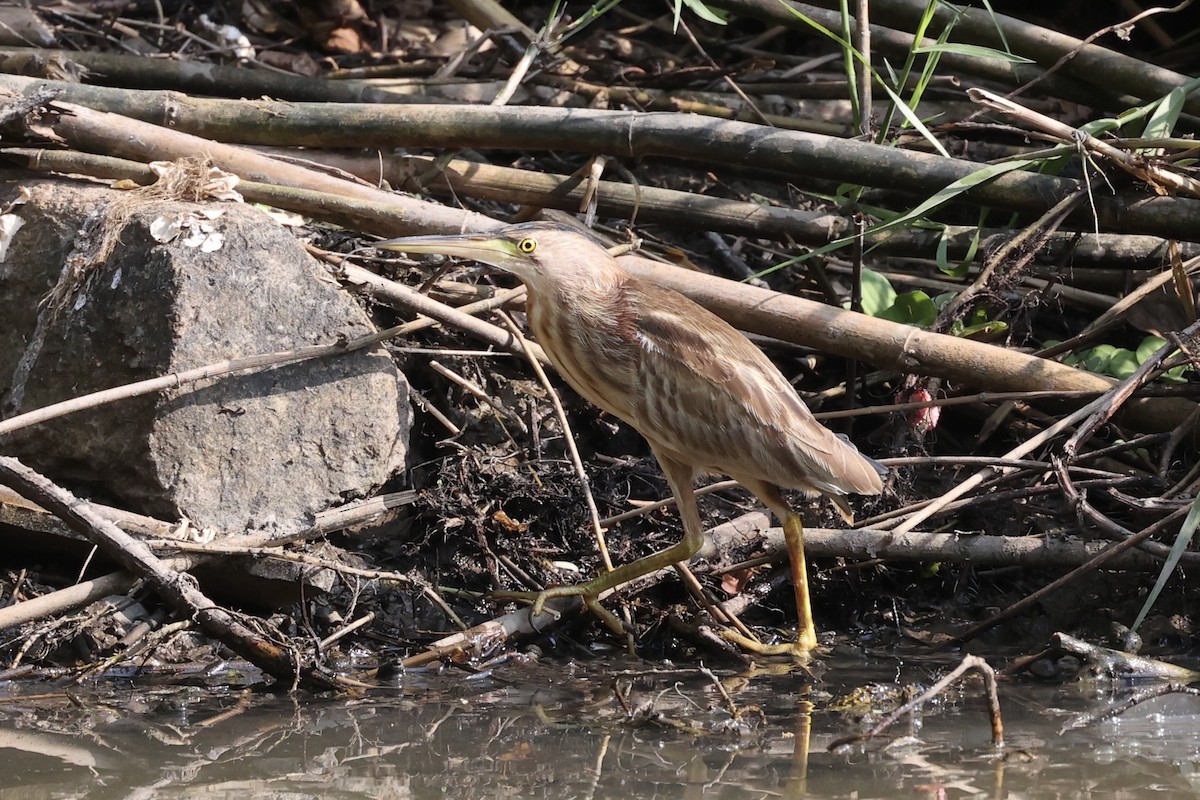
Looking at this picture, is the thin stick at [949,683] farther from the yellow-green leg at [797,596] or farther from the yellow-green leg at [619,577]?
the yellow-green leg at [619,577]

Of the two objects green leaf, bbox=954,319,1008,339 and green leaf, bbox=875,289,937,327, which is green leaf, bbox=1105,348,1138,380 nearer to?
green leaf, bbox=954,319,1008,339

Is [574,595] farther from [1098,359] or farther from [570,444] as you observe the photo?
[1098,359]

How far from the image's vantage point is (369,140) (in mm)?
4957

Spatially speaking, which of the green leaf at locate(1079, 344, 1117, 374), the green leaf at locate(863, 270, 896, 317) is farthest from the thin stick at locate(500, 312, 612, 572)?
the green leaf at locate(1079, 344, 1117, 374)

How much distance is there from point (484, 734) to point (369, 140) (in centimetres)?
259

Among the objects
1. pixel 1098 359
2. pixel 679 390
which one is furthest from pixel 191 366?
pixel 1098 359

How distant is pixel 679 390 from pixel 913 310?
1232 millimetres

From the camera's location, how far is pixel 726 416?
4008 mm

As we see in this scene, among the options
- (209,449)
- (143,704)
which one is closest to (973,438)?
(209,449)

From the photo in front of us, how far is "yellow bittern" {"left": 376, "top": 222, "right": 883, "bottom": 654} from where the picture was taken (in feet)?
13.0

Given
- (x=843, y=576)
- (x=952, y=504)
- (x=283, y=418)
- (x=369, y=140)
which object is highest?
(x=369, y=140)

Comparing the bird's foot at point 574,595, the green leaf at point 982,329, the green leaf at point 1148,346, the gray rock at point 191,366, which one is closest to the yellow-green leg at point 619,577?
the bird's foot at point 574,595

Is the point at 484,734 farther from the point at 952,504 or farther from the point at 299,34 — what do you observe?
the point at 299,34

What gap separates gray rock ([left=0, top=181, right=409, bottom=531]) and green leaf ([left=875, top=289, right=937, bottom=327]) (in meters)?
1.84
